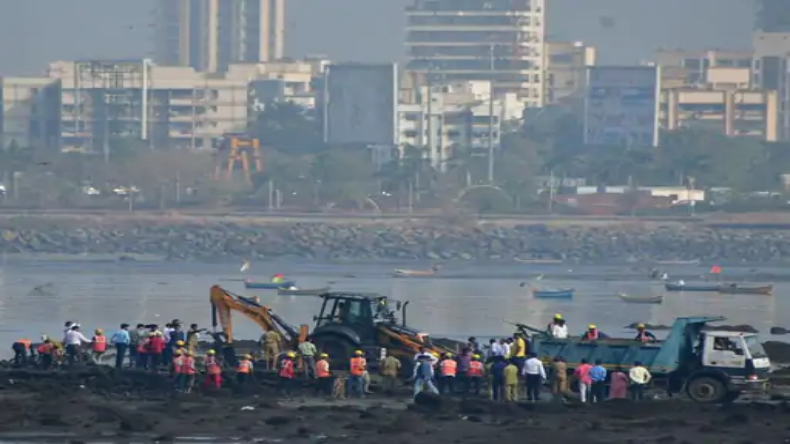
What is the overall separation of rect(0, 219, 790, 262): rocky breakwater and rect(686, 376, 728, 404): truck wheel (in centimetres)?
9875

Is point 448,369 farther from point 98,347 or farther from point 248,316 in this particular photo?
point 98,347

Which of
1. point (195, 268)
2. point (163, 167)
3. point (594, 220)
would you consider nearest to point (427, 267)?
point (195, 268)

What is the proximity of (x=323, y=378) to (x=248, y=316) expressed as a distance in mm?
5983

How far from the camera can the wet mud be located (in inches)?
1578

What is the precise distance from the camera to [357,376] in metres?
46.2

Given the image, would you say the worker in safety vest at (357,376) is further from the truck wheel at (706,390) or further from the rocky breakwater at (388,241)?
the rocky breakwater at (388,241)

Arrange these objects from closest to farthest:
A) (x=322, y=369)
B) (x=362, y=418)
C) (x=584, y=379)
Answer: (x=362, y=418), (x=584, y=379), (x=322, y=369)

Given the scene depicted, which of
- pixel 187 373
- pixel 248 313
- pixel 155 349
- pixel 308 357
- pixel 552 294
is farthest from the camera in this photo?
pixel 552 294

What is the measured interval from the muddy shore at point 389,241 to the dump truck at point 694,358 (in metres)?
96.3

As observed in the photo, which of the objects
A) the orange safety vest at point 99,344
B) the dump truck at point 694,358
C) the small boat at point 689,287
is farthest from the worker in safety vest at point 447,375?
the small boat at point 689,287

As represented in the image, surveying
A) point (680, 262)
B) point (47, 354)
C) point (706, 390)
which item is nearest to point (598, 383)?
point (706, 390)

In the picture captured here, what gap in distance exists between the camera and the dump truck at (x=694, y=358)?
148 feet

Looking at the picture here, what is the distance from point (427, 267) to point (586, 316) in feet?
157

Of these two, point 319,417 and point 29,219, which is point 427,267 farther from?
point 319,417
